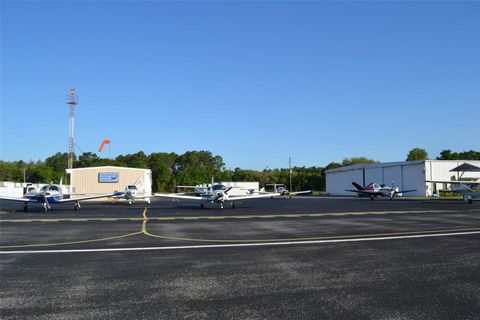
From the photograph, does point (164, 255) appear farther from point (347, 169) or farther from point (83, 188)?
point (347, 169)

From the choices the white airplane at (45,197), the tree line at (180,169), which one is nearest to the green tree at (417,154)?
the tree line at (180,169)

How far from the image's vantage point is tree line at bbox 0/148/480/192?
100812 mm

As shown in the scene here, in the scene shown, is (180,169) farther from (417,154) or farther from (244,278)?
(244,278)

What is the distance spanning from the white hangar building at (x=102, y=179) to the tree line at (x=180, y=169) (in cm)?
4284

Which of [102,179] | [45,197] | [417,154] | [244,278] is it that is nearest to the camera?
[244,278]

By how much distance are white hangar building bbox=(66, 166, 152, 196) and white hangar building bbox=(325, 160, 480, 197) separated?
4139 cm

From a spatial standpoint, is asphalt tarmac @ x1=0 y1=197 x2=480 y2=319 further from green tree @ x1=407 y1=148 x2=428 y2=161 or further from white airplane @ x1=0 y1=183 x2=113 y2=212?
green tree @ x1=407 y1=148 x2=428 y2=161

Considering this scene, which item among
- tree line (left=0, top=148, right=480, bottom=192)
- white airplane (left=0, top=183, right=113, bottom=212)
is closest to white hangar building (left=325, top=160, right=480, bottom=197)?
tree line (left=0, top=148, right=480, bottom=192)

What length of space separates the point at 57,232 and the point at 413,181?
6074 cm

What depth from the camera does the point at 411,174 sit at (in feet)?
209

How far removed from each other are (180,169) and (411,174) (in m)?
82.7

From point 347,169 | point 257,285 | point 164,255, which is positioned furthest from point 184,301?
point 347,169

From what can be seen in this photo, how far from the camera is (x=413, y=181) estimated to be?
6281cm

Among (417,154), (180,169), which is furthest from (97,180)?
(417,154)
